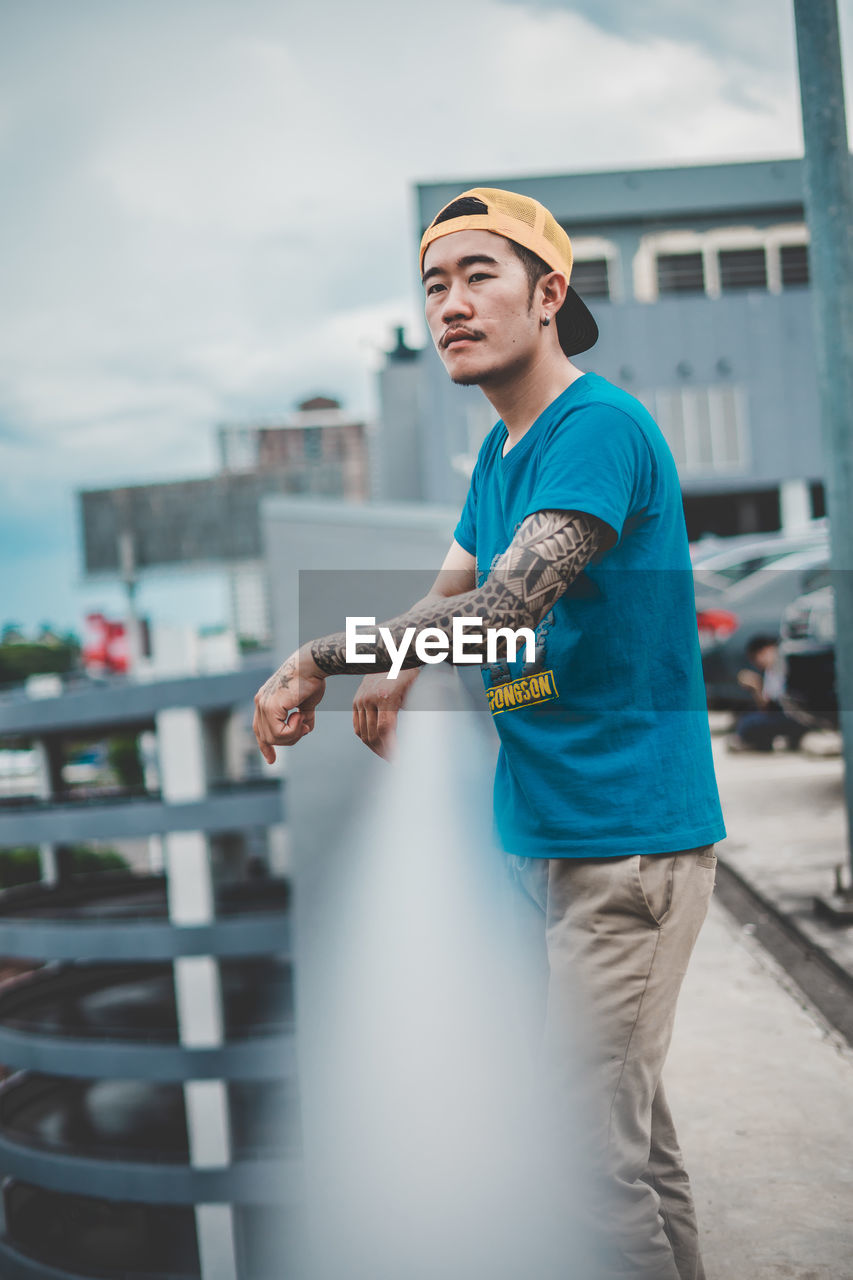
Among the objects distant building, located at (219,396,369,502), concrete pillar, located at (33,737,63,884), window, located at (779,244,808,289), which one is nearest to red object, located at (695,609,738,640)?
window, located at (779,244,808,289)

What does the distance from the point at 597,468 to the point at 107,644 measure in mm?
36720

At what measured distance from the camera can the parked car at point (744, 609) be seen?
8633 mm

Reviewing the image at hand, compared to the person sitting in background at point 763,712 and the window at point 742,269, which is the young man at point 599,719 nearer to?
the person sitting in background at point 763,712

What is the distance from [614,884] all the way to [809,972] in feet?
8.08

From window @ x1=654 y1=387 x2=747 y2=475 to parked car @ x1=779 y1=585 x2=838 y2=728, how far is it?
554 inches

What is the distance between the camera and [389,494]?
96.4 feet

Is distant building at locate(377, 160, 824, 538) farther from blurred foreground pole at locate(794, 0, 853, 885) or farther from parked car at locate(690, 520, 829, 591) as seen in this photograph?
blurred foreground pole at locate(794, 0, 853, 885)

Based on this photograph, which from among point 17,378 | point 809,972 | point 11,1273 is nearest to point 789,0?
point 809,972

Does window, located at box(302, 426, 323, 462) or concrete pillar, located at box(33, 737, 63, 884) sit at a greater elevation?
window, located at box(302, 426, 323, 462)

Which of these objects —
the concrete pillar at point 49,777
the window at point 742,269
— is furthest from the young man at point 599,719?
the concrete pillar at point 49,777

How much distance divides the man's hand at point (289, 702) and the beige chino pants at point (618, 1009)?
16.9 inches

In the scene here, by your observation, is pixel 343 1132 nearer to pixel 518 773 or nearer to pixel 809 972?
pixel 518 773

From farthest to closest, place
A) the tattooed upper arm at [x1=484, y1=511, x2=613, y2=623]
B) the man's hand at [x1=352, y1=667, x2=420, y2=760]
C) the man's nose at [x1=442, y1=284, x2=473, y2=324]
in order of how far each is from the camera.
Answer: the man's hand at [x1=352, y1=667, x2=420, y2=760], the man's nose at [x1=442, y1=284, x2=473, y2=324], the tattooed upper arm at [x1=484, y1=511, x2=613, y2=623]

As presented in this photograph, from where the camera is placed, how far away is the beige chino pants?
1.38 m
